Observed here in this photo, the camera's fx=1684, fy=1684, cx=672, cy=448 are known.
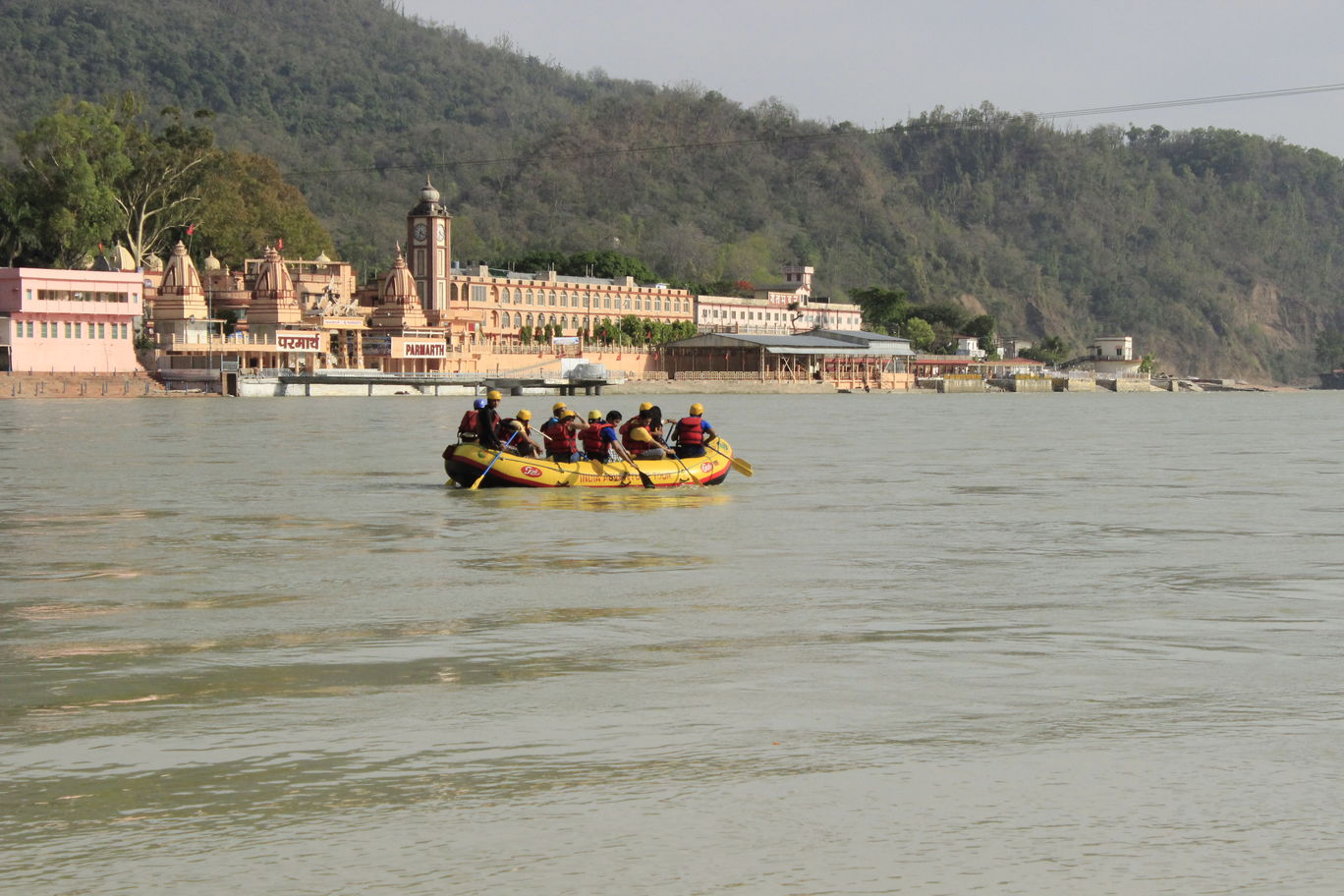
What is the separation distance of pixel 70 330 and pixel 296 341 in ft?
55.0

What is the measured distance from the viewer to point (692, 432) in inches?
1254

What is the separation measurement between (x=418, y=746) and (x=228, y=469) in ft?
94.9

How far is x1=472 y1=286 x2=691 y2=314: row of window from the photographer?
143m

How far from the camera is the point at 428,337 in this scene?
125m

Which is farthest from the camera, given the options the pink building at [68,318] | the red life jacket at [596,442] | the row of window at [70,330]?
the row of window at [70,330]

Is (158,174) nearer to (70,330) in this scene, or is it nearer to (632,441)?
(70,330)

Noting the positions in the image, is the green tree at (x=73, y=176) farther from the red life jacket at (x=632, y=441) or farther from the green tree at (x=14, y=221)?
the red life jacket at (x=632, y=441)

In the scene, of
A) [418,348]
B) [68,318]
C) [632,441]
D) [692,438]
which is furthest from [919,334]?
[632,441]

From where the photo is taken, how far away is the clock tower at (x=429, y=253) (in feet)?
432

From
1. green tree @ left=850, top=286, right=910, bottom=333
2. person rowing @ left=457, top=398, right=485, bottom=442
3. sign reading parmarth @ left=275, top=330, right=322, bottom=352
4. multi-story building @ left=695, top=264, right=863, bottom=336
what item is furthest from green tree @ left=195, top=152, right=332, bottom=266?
person rowing @ left=457, top=398, right=485, bottom=442

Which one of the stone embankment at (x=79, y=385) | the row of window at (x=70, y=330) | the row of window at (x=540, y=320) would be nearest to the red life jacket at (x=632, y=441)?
the stone embankment at (x=79, y=385)

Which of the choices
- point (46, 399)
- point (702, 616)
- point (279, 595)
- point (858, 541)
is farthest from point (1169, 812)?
point (46, 399)

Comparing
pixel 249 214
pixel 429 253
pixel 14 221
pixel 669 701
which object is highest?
pixel 249 214

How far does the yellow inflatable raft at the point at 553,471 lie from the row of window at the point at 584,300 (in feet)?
358
